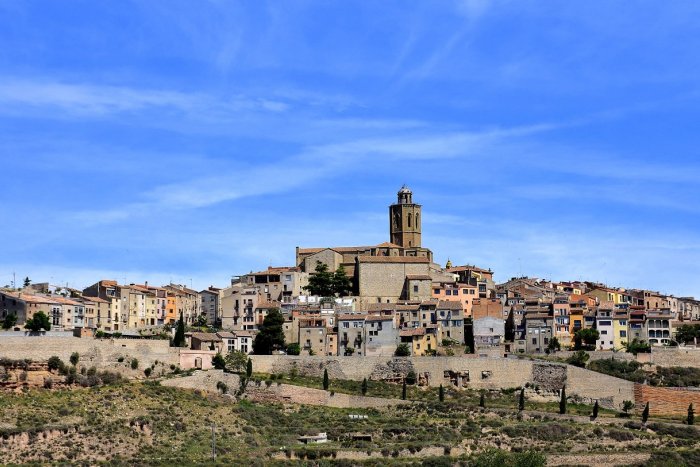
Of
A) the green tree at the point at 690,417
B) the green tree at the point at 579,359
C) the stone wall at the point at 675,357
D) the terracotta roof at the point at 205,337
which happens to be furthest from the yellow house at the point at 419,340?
the green tree at the point at 690,417

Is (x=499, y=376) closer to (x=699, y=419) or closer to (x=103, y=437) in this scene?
(x=699, y=419)

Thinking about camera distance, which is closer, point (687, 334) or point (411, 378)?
point (411, 378)

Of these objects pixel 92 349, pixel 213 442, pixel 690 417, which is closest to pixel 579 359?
pixel 690 417

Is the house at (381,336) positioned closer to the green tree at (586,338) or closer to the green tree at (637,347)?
the green tree at (586,338)

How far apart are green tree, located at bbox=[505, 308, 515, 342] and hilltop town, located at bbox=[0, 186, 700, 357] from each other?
85 mm

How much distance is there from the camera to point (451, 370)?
2972 inches

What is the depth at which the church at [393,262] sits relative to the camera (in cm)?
9131

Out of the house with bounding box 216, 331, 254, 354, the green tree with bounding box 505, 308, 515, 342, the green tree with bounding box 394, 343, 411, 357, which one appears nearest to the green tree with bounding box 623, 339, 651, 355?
the green tree with bounding box 505, 308, 515, 342

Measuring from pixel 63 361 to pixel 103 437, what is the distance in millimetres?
7627

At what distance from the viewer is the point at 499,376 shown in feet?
248

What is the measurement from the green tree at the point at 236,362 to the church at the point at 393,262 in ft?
52.5

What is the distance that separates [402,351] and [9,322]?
22.2m

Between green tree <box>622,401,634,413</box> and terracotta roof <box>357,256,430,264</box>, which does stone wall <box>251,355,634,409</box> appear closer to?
green tree <box>622,401,634,413</box>

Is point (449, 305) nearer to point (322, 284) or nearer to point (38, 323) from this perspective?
point (322, 284)
